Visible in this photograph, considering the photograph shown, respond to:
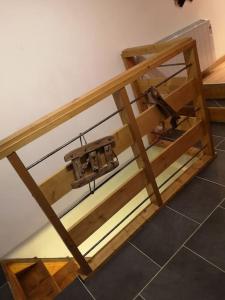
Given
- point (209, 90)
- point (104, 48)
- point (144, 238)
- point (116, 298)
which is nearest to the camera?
point (116, 298)

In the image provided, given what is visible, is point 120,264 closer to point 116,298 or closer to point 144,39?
point 116,298

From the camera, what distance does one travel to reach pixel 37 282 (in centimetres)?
214

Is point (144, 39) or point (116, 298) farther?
point (144, 39)

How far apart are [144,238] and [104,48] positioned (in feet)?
5.66

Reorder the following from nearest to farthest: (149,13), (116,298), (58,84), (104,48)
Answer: (116,298)
(58,84)
(104,48)
(149,13)

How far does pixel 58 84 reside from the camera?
2.20 m

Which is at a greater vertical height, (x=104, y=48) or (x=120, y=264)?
(x=104, y=48)

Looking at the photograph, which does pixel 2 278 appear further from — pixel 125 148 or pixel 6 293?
pixel 125 148

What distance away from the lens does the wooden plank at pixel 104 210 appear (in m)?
1.61

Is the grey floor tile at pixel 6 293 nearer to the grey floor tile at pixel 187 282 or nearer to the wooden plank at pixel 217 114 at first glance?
the grey floor tile at pixel 187 282

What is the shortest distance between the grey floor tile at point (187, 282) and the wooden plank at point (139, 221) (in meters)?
0.36

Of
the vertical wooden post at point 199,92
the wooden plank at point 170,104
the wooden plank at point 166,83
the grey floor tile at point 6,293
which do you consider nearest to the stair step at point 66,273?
the grey floor tile at point 6,293

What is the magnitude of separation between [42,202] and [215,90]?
7.61 ft

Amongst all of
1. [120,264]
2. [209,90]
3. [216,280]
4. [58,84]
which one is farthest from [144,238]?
[209,90]
